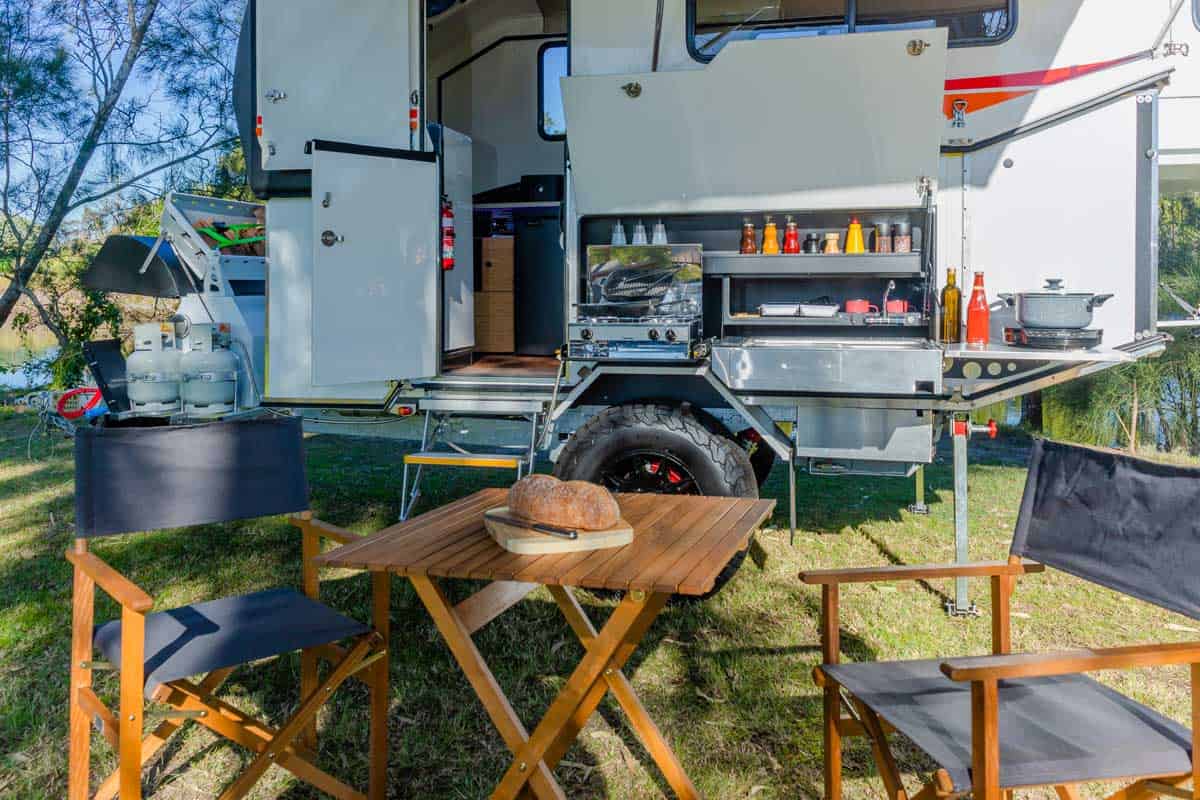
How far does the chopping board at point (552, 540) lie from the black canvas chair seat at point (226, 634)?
43 cm

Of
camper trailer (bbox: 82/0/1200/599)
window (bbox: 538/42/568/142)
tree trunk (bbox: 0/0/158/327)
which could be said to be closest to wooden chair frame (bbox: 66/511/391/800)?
camper trailer (bbox: 82/0/1200/599)

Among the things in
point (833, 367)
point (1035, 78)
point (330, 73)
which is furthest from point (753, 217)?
point (330, 73)

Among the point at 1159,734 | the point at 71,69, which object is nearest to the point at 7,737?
the point at 1159,734

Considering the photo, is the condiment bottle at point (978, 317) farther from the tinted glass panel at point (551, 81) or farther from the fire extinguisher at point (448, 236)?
the tinted glass panel at point (551, 81)

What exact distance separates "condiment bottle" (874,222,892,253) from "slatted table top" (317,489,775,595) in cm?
175

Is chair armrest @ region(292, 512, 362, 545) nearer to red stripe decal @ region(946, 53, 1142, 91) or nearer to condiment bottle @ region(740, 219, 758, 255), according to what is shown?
condiment bottle @ region(740, 219, 758, 255)

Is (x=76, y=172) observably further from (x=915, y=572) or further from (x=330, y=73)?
(x=915, y=572)

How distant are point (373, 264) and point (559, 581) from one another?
8.89 ft

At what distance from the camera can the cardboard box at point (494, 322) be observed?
226 inches

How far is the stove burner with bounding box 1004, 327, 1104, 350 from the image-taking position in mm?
3500

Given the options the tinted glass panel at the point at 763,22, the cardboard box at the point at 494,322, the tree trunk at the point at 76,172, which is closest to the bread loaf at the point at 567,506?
the tinted glass panel at the point at 763,22

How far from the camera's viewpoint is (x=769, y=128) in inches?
150

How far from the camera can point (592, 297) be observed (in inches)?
160

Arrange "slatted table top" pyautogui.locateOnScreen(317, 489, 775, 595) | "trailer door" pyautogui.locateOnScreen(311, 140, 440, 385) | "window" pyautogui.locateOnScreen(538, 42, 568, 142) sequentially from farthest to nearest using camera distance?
1. "window" pyautogui.locateOnScreen(538, 42, 568, 142)
2. "trailer door" pyautogui.locateOnScreen(311, 140, 440, 385)
3. "slatted table top" pyautogui.locateOnScreen(317, 489, 775, 595)
